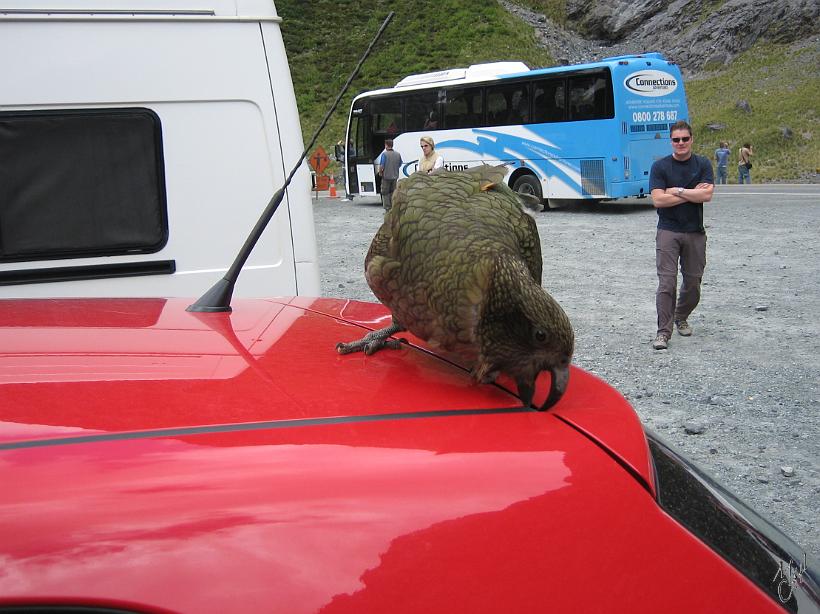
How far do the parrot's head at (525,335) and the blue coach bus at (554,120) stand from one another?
59.0ft

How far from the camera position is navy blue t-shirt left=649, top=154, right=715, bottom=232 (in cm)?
727

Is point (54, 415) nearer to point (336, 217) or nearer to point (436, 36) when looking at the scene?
point (336, 217)

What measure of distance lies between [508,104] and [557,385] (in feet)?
66.5

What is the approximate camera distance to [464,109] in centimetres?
2230

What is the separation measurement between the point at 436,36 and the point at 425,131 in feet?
71.3

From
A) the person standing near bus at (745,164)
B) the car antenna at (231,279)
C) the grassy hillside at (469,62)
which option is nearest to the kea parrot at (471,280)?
the car antenna at (231,279)

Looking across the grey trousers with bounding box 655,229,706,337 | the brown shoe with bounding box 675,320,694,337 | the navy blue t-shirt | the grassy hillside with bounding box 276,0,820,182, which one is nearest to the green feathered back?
the grey trousers with bounding box 655,229,706,337

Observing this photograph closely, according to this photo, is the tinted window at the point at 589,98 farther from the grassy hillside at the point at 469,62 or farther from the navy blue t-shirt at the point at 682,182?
the grassy hillside at the point at 469,62

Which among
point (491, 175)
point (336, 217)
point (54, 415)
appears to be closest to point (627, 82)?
point (336, 217)

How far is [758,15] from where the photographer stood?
147 feet

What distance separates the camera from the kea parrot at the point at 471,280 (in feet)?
5.46

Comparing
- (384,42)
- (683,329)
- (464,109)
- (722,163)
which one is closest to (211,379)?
(683,329)

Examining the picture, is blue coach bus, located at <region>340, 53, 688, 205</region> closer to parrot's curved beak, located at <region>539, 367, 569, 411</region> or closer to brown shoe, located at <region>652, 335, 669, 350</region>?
brown shoe, located at <region>652, 335, 669, 350</region>

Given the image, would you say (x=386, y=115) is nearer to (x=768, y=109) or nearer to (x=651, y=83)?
(x=651, y=83)
